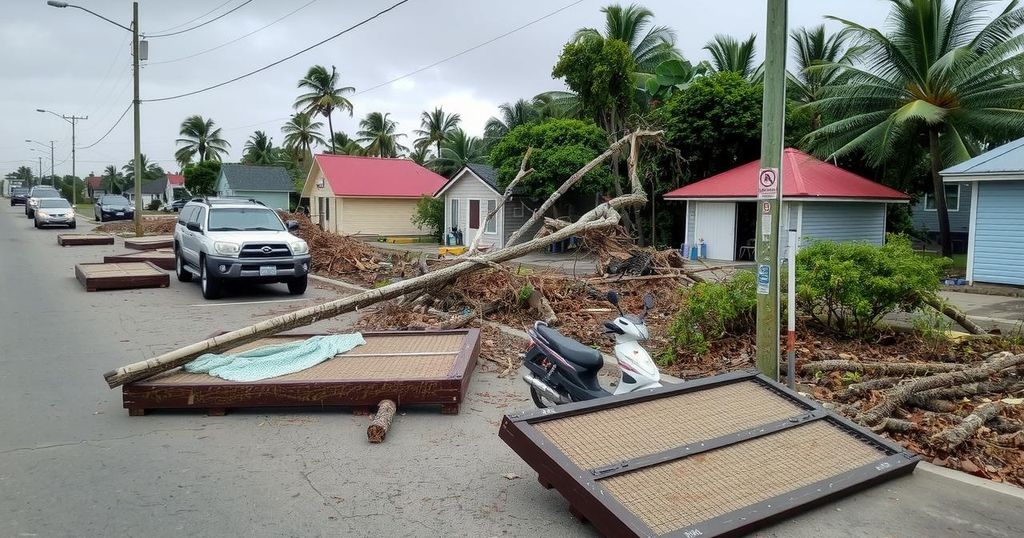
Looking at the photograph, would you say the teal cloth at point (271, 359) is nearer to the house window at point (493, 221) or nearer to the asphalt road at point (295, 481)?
the asphalt road at point (295, 481)

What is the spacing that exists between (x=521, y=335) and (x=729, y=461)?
17.8ft

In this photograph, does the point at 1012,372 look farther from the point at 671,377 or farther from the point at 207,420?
the point at 207,420

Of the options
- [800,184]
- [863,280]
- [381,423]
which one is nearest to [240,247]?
[381,423]

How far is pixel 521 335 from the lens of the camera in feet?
32.9

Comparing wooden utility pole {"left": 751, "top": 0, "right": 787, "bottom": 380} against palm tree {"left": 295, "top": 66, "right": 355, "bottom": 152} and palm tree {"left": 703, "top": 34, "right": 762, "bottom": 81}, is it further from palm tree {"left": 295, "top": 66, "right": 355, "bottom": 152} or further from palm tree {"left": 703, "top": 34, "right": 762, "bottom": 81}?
palm tree {"left": 295, "top": 66, "right": 355, "bottom": 152}

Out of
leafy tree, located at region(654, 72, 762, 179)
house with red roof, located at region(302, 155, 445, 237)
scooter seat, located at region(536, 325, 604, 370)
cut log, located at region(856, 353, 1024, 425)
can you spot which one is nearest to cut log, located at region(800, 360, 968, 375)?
cut log, located at region(856, 353, 1024, 425)

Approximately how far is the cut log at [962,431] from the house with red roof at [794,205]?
18.3 m

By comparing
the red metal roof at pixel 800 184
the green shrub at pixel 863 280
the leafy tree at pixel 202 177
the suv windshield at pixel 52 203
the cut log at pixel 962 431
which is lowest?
the cut log at pixel 962 431

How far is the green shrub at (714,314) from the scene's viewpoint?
8531mm

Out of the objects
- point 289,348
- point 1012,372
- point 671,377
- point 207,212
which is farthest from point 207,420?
point 207,212

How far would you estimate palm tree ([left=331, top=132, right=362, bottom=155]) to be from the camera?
64938mm

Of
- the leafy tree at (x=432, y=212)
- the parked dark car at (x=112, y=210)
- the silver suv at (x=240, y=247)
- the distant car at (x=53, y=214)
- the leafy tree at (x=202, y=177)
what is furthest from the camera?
the leafy tree at (x=202, y=177)

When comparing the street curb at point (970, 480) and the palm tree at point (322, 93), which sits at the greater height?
the palm tree at point (322, 93)

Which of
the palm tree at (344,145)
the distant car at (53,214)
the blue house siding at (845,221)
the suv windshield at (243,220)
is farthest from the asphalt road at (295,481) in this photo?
the palm tree at (344,145)
